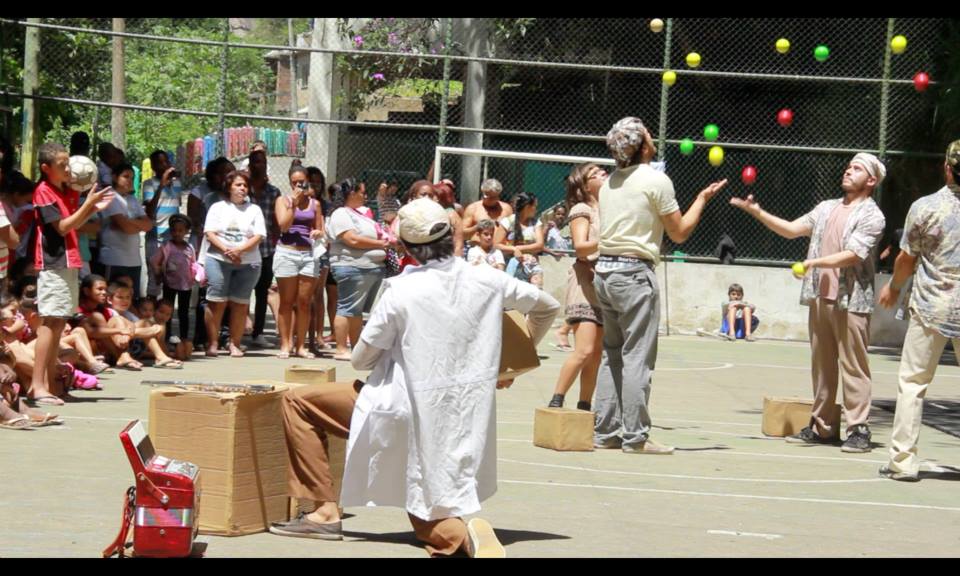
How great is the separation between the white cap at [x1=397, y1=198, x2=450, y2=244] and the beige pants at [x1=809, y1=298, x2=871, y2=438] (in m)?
4.60

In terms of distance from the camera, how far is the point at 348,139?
23531 mm

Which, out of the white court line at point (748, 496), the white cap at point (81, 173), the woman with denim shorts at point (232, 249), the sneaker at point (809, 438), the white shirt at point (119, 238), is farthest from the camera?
the woman with denim shorts at point (232, 249)

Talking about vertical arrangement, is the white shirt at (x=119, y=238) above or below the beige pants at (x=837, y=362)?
above

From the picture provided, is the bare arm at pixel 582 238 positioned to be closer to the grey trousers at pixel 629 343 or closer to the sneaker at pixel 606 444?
the grey trousers at pixel 629 343

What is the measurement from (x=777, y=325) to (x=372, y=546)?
1404cm

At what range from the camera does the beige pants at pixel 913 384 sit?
9.05 metres

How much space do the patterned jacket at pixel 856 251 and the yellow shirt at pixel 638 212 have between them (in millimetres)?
1364

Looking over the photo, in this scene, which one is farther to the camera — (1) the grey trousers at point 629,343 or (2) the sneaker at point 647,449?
(2) the sneaker at point 647,449

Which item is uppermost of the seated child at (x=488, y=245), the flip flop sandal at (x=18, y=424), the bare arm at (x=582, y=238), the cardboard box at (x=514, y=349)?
the bare arm at (x=582, y=238)

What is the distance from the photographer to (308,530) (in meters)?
6.77

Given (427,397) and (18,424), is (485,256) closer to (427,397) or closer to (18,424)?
(18,424)

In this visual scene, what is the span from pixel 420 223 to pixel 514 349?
30.7 inches

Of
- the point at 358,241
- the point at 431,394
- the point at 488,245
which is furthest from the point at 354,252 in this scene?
the point at 431,394

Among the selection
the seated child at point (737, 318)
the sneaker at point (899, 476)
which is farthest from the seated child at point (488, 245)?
the sneaker at point (899, 476)
